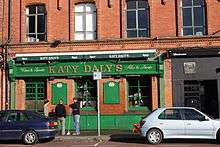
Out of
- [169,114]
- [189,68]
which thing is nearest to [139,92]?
[189,68]

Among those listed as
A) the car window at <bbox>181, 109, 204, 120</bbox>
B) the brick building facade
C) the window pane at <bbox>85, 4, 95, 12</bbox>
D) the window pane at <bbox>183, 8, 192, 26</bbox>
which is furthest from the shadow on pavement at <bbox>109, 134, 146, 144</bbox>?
the window pane at <bbox>85, 4, 95, 12</bbox>

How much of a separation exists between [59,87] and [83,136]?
15.4 feet

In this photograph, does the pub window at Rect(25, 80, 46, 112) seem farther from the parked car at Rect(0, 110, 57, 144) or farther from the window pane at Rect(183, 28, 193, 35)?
the window pane at Rect(183, 28, 193, 35)

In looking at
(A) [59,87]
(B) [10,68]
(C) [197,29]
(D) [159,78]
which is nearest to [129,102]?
(D) [159,78]

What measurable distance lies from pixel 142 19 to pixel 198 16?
3143mm

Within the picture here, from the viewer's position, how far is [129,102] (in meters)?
24.1

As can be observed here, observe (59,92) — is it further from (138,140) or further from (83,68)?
(138,140)

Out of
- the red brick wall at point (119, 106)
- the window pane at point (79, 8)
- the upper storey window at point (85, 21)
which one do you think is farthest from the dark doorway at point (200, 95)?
the window pane at point (79, 8)

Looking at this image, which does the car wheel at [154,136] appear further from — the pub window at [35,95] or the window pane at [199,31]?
the pub window at [35,95]

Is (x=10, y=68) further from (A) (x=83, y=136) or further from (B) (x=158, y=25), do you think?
(B) (x=158, y=25)

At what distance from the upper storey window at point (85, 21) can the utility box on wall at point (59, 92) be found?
2888 mm

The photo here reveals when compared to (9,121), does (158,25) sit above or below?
above

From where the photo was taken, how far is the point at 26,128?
59.2 feet

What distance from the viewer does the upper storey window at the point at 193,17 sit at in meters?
23.7
